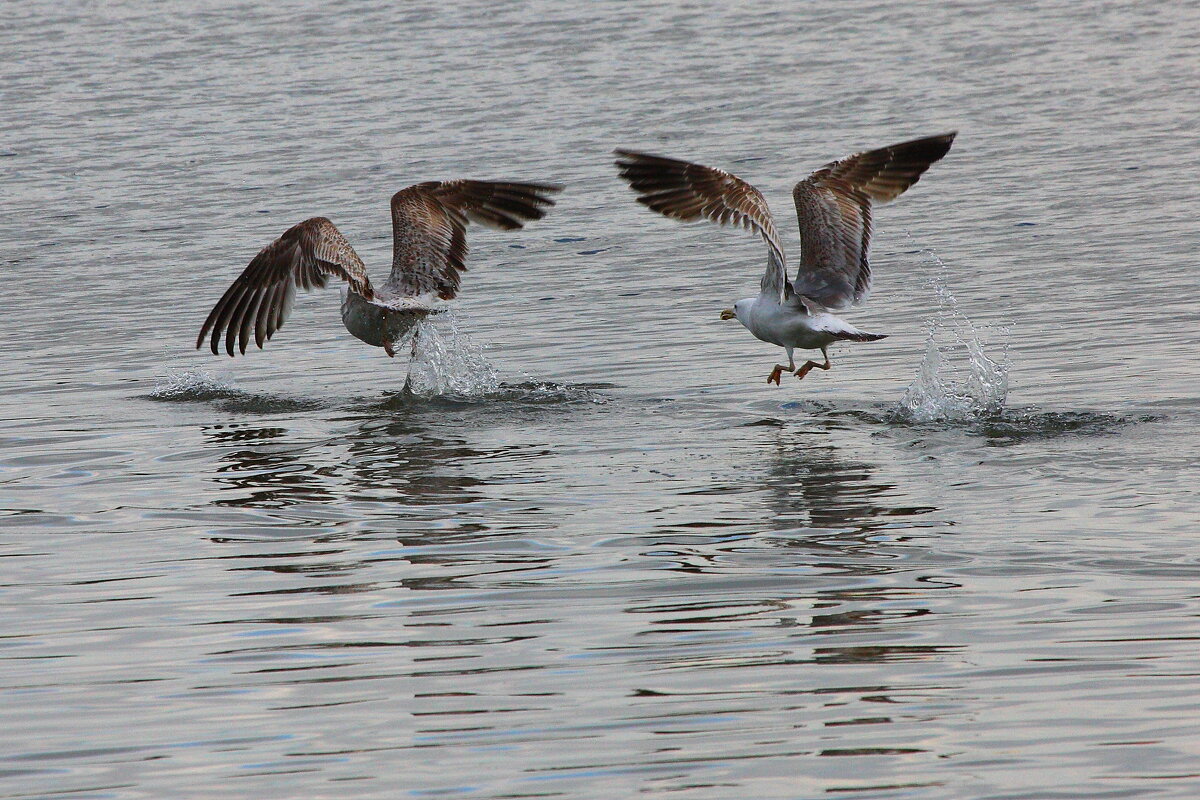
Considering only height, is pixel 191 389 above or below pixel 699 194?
below

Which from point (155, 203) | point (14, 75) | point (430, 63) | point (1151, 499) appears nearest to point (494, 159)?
point (155, 203)

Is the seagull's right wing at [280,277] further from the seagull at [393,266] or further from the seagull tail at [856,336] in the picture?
the seagull tail at [856,336]

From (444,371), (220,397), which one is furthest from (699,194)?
(220,397)

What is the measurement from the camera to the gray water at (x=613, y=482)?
5262mm

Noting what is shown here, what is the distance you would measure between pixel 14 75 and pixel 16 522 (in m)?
21.9

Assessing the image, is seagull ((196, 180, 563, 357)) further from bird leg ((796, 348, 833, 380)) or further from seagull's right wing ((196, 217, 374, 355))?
bird leg ((796, 348, 833, 380))

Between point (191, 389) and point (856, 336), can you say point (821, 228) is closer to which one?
point (856, 336)

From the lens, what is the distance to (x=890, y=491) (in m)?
8.59

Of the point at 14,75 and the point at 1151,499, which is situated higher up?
the point at 14,75

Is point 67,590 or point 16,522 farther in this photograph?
point 16,522

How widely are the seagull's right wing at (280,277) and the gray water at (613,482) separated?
59 cm

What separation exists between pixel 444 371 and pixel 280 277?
1.29 m

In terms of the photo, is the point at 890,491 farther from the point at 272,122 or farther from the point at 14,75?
the point at 14,75

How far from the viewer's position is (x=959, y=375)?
11305mm
